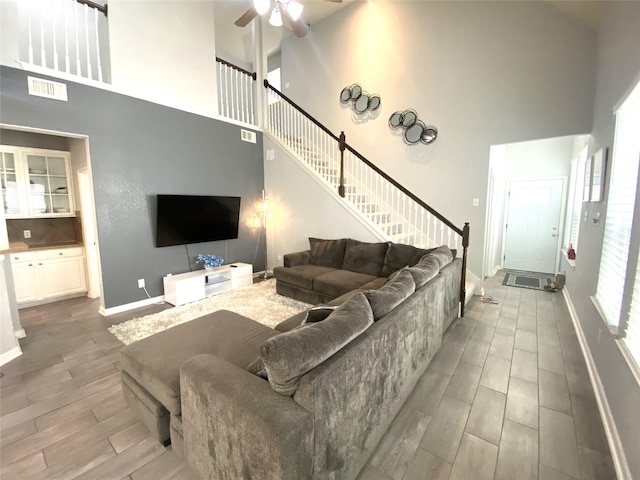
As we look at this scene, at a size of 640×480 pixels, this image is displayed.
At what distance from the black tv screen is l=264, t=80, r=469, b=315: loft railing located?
5.40ft

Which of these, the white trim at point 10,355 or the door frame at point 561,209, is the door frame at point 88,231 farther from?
the door frame at point 561,209

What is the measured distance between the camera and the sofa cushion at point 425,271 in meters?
2.25

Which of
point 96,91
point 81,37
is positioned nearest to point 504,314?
point 96,91

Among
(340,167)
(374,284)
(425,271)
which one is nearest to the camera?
(425,271)

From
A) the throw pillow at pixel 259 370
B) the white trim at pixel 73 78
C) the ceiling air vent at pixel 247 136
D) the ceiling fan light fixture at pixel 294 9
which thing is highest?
the ceiling fan light fixture at pixel 294 9

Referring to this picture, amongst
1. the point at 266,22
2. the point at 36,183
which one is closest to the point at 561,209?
the point at 266,22

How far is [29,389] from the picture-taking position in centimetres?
224

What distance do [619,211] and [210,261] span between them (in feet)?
15.5

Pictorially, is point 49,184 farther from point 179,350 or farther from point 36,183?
point 179,350

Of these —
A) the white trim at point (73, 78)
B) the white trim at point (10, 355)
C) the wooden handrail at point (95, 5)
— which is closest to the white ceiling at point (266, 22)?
the wooden handrail at point (95, 5)

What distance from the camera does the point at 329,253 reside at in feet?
15.0

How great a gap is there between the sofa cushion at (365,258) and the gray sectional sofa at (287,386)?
1910 mm

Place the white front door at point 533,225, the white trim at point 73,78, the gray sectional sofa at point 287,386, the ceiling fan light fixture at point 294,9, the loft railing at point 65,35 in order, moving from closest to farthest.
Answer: the gray sectional sofa at point 287,386 → the white trim at point 73,78 → the loft railing at point 65,35 → the ceiling fan light fixture at point 294,9 → the white front door at point 533,225

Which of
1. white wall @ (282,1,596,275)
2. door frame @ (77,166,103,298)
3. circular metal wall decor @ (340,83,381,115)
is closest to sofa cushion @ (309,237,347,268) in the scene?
white wall @ (282,1,596,275)
